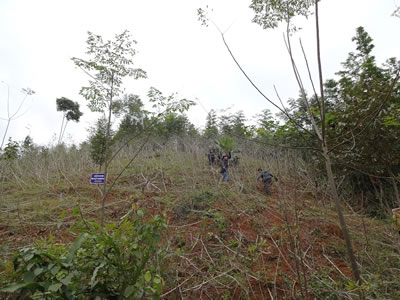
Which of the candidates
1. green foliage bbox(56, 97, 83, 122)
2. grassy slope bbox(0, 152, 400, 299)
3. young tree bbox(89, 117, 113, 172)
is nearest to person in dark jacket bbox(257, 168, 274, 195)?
grassy slope bbox(0, 152, 400, 299)

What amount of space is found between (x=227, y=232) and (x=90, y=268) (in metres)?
2.27

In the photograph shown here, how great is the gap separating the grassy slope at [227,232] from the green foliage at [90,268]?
1.00ft

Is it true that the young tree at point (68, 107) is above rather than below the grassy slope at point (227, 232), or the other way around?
above

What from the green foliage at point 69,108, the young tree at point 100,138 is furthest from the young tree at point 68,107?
the young tree at point 100,138

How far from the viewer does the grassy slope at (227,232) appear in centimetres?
192

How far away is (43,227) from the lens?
3.26m

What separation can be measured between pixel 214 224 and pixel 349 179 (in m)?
3.55

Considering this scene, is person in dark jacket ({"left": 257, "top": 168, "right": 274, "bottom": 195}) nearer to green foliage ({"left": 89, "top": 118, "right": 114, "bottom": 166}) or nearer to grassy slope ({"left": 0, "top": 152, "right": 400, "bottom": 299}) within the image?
grassy slope ({"left": 0, "top": 152, "right": 400, "bottom": 299})

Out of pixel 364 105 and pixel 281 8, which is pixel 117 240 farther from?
pixel 364 105

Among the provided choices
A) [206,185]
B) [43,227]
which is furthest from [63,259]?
[206,185]

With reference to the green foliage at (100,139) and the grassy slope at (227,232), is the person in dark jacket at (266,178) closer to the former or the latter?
the grassy slope at (227,232)

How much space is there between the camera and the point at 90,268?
42.1 inches

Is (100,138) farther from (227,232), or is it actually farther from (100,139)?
(227,232)

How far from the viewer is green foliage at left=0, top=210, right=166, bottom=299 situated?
843 mm
